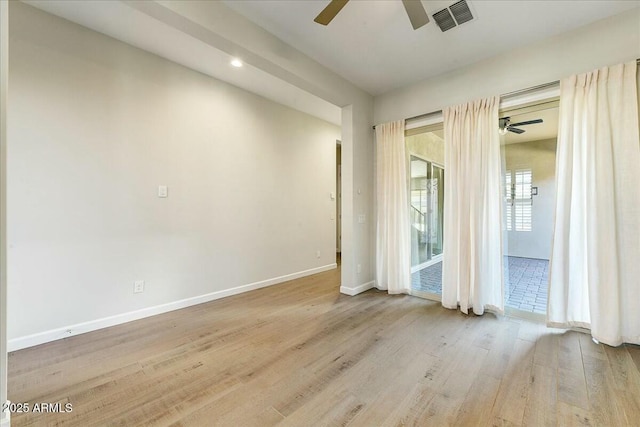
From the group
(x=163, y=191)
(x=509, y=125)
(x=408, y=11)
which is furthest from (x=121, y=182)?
(x=509, y=125)

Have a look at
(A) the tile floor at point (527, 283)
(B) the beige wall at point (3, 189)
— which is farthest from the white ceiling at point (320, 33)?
(A) the tile floor at point (527, 283)

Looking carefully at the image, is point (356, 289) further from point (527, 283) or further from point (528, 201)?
point (528, 201)

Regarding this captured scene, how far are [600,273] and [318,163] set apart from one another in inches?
150

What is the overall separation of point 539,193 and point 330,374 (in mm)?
2985

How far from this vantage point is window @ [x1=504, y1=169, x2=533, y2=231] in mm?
3088

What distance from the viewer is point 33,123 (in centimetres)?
221

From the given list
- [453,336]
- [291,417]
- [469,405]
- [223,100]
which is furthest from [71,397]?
[223,100]

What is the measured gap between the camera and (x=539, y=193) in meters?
2.99

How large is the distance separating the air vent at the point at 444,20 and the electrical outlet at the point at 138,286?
3771mm

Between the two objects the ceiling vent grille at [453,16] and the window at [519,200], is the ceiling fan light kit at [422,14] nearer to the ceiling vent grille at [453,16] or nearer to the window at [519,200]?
the ceiling vent grille at [453,16]

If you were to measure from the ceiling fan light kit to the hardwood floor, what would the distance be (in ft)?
8.17

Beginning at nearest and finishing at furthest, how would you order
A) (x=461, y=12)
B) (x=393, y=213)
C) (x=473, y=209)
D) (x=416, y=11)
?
(x=416, y=11), (x=461, y=12), (x=473, y=209), (x=393, y=213)

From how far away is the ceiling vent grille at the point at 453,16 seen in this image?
215 cm

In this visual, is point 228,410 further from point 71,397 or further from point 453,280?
point 453,280
